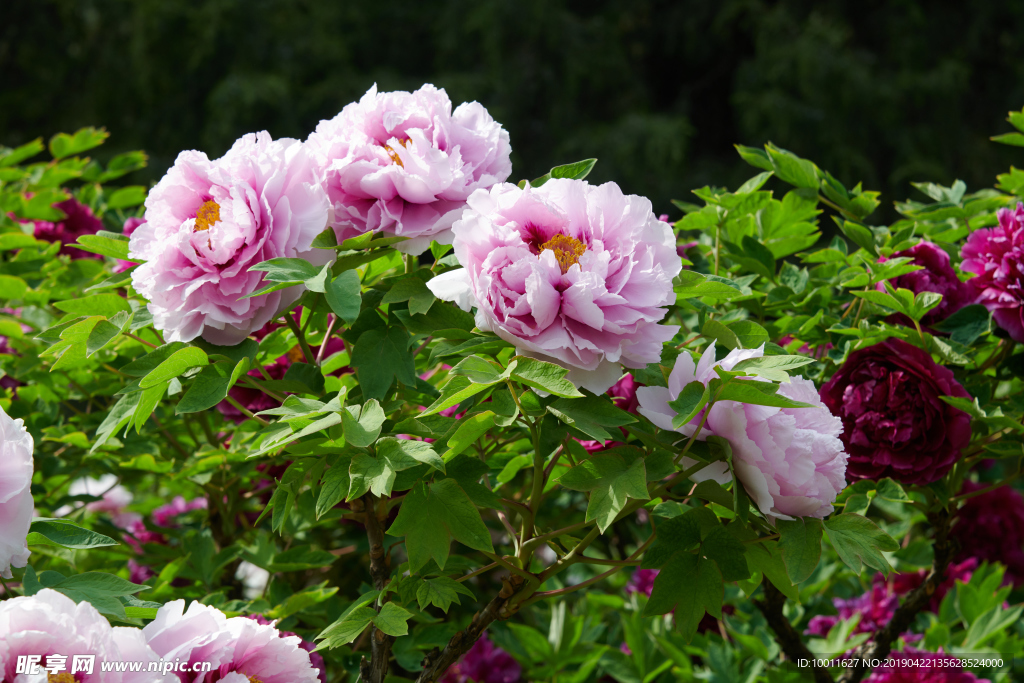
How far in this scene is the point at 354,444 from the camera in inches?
31.8

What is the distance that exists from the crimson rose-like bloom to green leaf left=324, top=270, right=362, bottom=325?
0.69m

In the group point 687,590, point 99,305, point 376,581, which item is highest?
point 99,305

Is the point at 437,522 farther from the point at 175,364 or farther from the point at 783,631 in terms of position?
the point at 783,631

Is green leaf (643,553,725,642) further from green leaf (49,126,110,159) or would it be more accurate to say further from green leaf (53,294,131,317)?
green leaf (49,126,110,159)

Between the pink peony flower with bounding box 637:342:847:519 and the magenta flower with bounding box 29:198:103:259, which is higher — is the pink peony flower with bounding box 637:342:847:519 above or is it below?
above

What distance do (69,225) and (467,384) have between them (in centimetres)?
148

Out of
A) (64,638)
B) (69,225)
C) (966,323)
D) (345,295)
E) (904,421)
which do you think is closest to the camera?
(64,638)

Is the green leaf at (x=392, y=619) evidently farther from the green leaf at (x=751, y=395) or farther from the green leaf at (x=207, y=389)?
the green leaf at (x=751, y=395)

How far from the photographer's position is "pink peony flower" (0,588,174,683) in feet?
2.13

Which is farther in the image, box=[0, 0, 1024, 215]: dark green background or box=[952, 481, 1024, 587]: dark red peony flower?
box=[0, 0, 1024, 215]: dark green background

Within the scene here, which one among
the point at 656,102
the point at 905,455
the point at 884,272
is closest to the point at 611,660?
the point at 905,455

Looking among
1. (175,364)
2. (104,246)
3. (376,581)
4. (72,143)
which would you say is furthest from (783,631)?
(72,143)

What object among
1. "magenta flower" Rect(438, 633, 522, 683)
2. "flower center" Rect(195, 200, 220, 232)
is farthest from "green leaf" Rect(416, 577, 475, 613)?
"magenta flower" Rect(438, 633, 522, 683)

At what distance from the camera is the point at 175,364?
3.01ft
